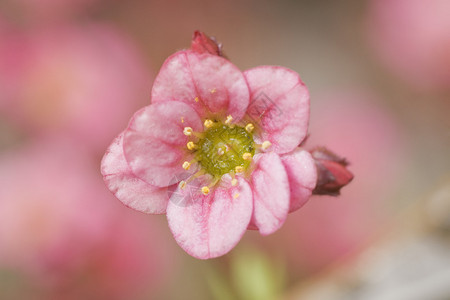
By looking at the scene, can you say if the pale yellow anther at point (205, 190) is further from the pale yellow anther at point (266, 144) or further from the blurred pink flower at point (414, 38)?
the blurred pink flower at point (414, 38)

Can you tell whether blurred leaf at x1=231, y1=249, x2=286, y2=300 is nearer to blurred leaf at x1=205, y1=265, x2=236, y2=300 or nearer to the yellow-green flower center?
blurred leaf at x1=205, y1=265, x2=236, y2=300

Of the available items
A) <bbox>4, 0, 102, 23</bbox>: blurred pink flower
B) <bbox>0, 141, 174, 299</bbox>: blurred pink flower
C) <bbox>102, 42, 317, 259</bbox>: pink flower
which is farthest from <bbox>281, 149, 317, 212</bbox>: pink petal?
<bbox>4, 0, 102, 23</bbox>: blurred pink flower

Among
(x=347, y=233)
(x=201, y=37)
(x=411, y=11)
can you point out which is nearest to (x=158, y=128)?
(x=201, y=37)

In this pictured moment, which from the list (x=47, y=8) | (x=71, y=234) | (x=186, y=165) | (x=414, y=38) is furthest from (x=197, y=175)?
(x=47, y=8)

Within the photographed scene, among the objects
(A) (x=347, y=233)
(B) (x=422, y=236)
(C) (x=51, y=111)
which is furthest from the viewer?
(C) (x=51, y=111)

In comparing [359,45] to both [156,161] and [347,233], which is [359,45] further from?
[156,161]
